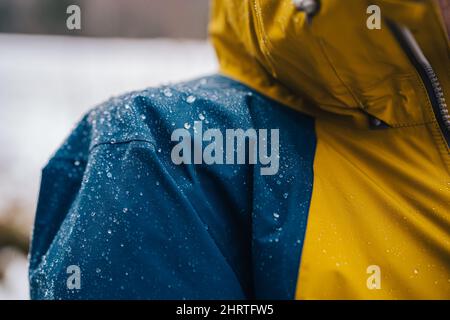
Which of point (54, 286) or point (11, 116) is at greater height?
point (54, 286)

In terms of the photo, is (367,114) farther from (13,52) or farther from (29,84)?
(13,52)

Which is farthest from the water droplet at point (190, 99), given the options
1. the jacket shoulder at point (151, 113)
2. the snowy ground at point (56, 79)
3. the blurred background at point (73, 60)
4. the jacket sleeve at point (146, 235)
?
the blurred background at point (73, 60)

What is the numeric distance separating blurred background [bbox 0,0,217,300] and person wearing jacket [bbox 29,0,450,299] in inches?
87.1

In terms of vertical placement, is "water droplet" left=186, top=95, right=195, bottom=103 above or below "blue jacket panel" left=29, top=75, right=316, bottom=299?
above

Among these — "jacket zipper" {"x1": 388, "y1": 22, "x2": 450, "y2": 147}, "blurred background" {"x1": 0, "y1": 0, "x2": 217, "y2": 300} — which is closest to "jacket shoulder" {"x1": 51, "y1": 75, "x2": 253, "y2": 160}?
"jacket zipper" {"x1": 388, "y1": 22, "x2": 450, "y2": 147}

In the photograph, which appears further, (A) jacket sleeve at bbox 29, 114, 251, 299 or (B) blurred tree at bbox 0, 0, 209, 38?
(B) blurred tree at bbox 0, 0, 209, 38

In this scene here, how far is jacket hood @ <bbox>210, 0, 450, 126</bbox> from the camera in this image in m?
0.75

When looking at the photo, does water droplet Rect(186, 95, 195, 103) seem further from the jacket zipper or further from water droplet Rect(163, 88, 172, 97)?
the jacket zipper

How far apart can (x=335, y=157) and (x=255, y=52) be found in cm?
22

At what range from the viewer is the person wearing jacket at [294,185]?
0.75m

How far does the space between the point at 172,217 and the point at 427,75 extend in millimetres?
424

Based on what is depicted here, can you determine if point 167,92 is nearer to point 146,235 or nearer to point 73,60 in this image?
point 146,235
